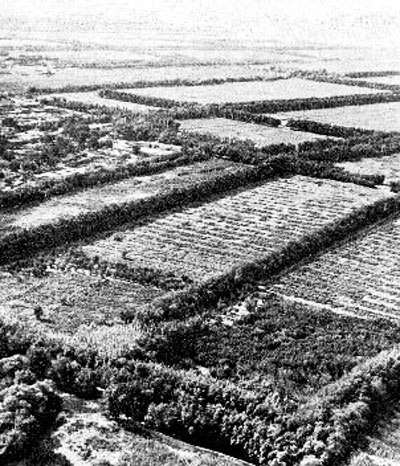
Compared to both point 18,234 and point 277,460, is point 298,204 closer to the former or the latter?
point 18,234

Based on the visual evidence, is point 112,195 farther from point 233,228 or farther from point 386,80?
point 386,80

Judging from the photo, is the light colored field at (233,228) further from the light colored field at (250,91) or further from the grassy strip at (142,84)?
the grassy strip at (142,84)

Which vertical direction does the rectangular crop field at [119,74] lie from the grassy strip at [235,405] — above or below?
above

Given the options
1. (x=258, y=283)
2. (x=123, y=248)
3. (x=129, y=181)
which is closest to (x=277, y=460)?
(x=258, y=283)

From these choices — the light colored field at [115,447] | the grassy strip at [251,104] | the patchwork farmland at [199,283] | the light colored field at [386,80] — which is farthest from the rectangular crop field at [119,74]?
the light colored field at [115,447]

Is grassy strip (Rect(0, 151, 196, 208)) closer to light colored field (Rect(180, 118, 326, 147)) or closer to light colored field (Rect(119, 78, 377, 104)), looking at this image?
light colored field (Rect(180, 118, 326, 147))

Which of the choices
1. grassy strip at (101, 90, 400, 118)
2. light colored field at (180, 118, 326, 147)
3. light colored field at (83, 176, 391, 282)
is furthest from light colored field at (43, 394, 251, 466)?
grassy strip at (101, 90, 400, 118)
